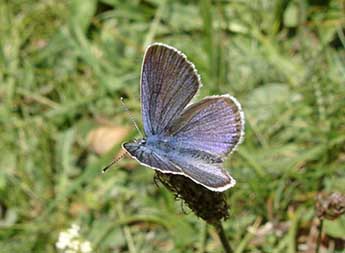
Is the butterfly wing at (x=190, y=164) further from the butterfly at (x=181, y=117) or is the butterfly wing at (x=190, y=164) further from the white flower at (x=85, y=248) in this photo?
the white flower at (x=85, y=248)

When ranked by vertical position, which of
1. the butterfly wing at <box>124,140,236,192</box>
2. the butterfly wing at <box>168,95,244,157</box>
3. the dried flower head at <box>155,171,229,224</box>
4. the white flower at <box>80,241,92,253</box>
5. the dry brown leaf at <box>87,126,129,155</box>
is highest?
the butterfly wing at <box>168,95,244,157</box>

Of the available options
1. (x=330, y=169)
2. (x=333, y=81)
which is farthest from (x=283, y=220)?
(x=333, y=81)

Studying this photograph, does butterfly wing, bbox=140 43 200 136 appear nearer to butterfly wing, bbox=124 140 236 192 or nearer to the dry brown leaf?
butterfly wing, bbox=124 140 236 192

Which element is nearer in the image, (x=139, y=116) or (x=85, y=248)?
(x=85, y=248)

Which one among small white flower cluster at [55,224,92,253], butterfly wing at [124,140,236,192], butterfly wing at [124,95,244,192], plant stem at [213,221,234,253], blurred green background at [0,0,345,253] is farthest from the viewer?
blurred green background at [0,0,345,253]

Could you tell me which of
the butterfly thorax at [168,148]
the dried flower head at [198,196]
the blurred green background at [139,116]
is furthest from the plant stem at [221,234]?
the blurred green background at [139,116]

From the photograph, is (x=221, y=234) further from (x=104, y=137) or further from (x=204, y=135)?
(x=104, y=137)

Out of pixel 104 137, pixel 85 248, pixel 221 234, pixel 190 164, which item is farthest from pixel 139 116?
pixel 190 164

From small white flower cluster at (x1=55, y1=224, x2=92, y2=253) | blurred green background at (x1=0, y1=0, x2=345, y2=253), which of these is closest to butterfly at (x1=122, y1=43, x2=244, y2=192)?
small white flower cluster at (x1=55, y1=224, x2=92, y2=253)
